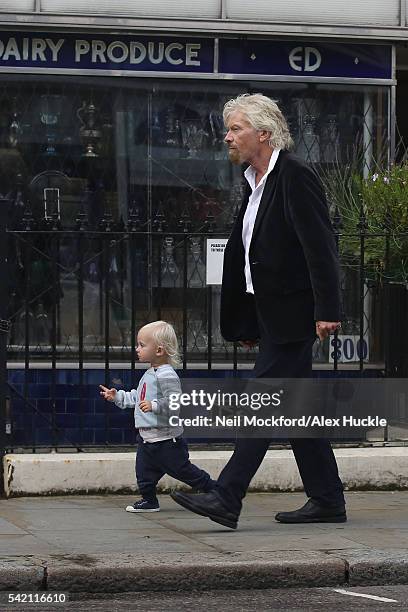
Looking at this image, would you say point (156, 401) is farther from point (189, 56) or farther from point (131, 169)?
point (189, 56)

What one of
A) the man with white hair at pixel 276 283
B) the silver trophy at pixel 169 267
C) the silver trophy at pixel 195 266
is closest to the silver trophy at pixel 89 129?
the silver trophy at pixel 169 267

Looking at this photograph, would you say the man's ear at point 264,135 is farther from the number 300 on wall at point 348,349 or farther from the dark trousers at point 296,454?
A: the number 300 on wall at point 348,349

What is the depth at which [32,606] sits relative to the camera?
19.4ft

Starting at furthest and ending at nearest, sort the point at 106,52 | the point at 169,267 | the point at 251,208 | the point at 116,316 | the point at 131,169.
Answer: the point at 131,169
the point at 106,52
the point at 116,316
the point at 169,267
the point at 251,208

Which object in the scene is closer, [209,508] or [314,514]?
[209,508]

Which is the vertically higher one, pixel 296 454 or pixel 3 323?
pixel 3 323

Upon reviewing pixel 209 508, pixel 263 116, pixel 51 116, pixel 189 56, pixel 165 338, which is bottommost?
pixel 209 508

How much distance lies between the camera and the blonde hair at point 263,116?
7398 mm

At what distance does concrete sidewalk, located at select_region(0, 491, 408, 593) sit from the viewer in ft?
20.5

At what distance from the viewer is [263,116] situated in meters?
7.41

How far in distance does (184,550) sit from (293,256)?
168 cm

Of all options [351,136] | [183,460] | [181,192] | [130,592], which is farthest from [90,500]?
[351,136]

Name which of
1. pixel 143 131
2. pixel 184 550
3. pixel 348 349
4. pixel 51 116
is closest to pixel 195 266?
pixel 348 349

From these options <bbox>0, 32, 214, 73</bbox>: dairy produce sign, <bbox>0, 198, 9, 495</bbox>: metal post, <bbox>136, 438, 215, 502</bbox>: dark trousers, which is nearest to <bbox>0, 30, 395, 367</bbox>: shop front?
<bbox>0, 32, 214, 73</bbox>: dairy produce sign
